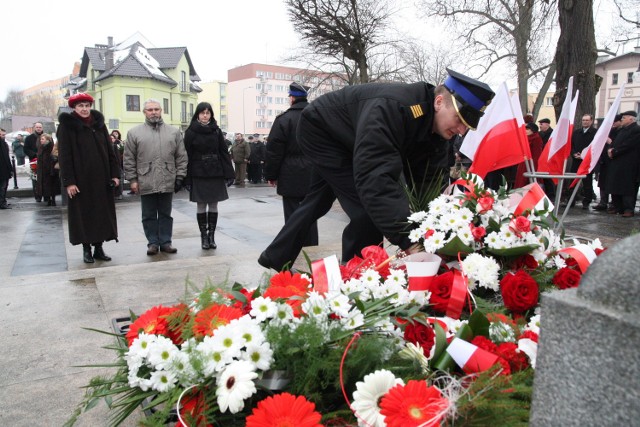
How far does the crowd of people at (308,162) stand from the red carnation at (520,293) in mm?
505

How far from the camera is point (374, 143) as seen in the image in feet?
9.61

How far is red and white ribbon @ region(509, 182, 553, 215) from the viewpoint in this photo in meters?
2.73

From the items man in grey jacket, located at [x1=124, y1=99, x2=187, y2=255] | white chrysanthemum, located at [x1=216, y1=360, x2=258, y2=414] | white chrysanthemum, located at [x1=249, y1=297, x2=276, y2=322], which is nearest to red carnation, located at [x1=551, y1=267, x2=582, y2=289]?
white chrysanthemum, located at [x1=249, y1=297, x2=276, y2=322]

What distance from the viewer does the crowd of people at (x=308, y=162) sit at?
2.95 meters

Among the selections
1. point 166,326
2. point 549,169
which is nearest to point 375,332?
point 166,326

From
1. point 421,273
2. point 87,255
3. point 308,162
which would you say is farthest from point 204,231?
point 421,273

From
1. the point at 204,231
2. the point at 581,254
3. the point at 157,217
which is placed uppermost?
the point at 581,254

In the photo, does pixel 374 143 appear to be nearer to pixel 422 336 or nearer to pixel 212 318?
pixel 422 336

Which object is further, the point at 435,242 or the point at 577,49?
the point at 577,49

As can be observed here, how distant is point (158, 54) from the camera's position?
5634 centimetres

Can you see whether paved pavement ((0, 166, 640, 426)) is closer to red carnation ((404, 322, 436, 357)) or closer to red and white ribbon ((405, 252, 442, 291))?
red and white ribbon ((405, 252, 442, 291))

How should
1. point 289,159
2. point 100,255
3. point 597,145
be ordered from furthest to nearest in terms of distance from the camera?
point 100,255 < point 289,159 < point 597,145

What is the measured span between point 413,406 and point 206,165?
5616mm

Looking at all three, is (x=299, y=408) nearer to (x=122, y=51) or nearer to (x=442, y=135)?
(x=442, y=135)
